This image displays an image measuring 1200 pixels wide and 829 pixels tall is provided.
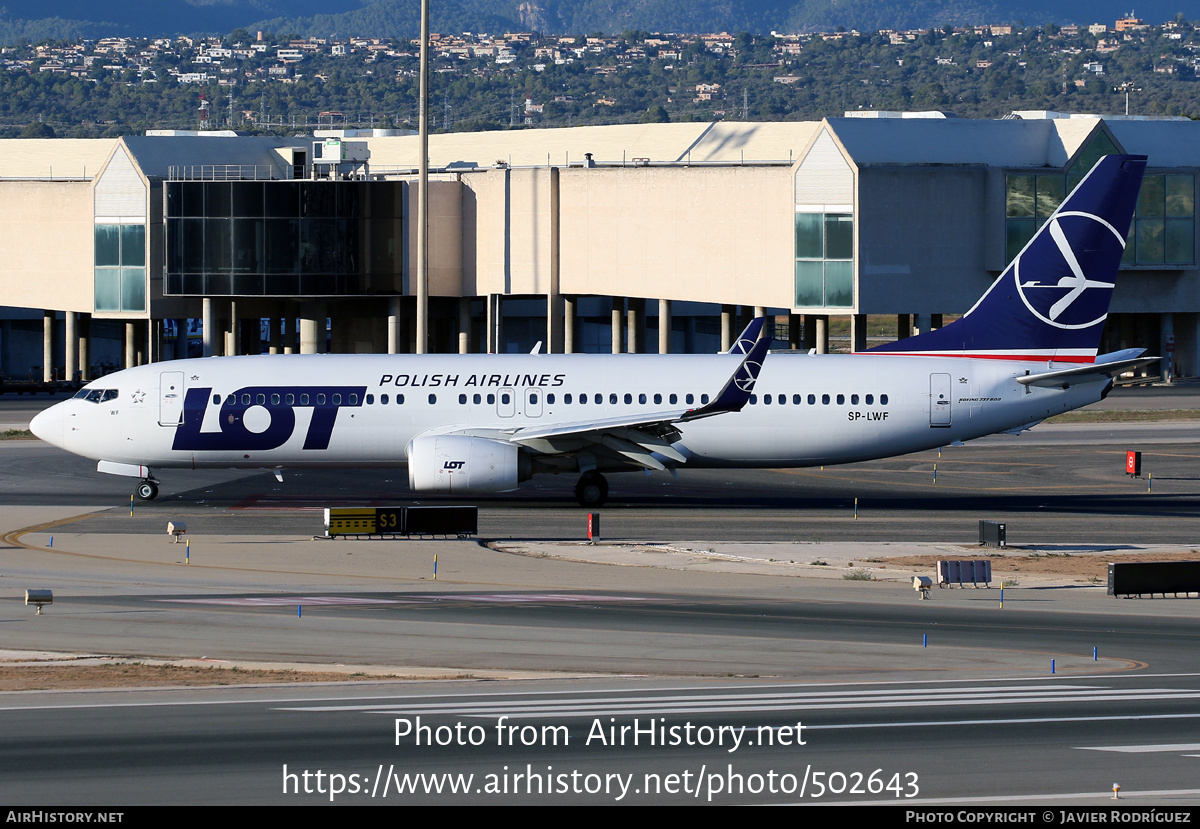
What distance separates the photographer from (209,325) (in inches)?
3401

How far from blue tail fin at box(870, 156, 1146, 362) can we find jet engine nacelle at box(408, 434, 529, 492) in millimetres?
13773

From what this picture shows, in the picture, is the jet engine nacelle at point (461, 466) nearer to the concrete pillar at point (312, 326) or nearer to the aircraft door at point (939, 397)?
the aircraft door at point (939, 397)

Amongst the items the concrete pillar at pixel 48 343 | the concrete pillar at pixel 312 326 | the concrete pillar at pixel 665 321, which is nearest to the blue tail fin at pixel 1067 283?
the concrete pillar at pixel 665 321

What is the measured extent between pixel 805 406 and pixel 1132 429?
92.9 feet

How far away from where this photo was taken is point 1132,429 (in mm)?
64250

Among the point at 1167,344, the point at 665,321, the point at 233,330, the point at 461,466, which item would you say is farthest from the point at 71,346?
the point at 1167,344

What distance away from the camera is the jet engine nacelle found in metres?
39.8

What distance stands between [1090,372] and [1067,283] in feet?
11.7

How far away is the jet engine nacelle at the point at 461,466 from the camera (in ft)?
131

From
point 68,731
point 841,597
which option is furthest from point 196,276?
point 68,731

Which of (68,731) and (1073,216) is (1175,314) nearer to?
(1073,216)

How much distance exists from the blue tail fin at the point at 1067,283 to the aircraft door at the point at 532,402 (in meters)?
12.3

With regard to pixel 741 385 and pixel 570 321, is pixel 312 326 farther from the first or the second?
pixel 741 385

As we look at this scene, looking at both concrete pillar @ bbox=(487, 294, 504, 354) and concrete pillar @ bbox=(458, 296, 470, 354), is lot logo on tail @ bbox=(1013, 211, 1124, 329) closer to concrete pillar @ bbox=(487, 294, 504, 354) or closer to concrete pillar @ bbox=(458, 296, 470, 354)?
concrete pillar @ bbox=(487, 294, 504, 354)
